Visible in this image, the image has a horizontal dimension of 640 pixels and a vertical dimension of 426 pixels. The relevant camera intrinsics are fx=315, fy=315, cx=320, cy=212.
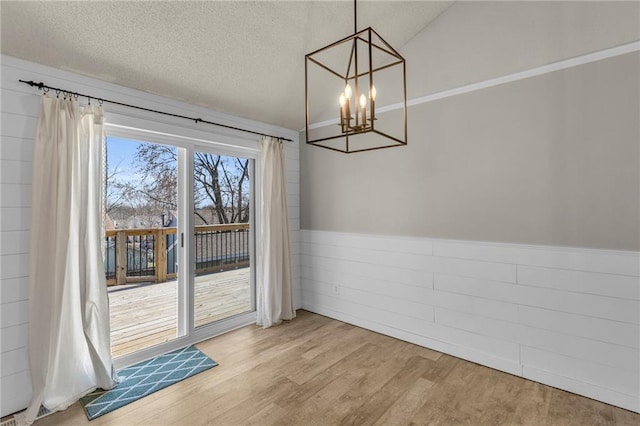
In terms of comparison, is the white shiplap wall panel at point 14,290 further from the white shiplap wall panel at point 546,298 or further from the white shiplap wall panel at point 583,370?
the white shiplap wall panel at point 583,370

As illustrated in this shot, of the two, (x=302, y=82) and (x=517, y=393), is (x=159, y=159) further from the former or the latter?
(x=517, y=393)

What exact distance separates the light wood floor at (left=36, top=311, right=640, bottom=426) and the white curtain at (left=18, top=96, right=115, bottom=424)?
26cm

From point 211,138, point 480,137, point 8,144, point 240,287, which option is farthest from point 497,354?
point 8,144

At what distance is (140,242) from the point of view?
3.59 metres

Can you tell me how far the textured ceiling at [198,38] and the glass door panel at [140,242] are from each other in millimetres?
672

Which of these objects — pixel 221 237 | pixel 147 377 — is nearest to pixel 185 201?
pixel 221 237

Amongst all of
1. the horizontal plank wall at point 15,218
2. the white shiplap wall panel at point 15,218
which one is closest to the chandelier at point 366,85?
the horizontal plank wall at point 15,218

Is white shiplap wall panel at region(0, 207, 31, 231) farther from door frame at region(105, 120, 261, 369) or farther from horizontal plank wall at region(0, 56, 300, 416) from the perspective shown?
door frame at region(105, 120, 261, 369)

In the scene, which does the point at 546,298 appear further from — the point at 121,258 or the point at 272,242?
the point at 121,258

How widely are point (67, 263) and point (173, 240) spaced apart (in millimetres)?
1089

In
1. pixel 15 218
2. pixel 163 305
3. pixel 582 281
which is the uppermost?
pixel 15 218

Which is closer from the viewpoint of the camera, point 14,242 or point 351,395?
point 14,242

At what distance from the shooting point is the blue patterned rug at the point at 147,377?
7.68 ft

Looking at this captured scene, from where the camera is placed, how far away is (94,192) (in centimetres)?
254
